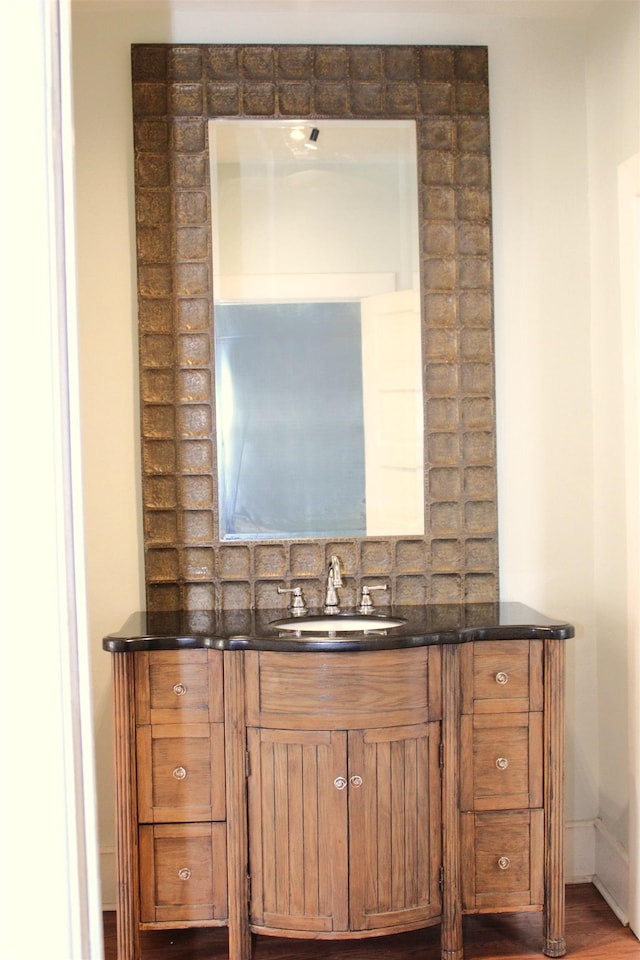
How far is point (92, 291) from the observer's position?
8.92 feet

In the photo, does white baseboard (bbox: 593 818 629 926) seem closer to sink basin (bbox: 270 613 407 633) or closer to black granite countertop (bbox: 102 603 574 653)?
black granite countertop (bbox: 102 603 574 653)

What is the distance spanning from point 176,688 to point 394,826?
0.65 meters

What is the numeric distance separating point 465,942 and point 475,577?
1.02 meters

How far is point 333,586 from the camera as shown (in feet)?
8.68

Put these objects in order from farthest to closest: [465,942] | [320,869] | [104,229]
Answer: [104,229] < [465,942] < [320,869]

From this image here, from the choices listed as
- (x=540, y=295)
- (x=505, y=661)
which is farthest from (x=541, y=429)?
(x=505, y=661)

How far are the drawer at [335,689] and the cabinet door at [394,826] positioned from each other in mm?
51

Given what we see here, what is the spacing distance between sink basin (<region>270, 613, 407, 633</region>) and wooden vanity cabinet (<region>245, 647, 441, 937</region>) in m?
0.28

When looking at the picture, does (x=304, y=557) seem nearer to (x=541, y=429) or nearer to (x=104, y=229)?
(x=541, y=429)

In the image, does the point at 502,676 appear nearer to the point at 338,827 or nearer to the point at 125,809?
the point at 338,827

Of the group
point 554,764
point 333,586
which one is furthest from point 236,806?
point 554,764

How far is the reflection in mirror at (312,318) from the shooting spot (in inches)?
107

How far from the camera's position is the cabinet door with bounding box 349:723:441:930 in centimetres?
227

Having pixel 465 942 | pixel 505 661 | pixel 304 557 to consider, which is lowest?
pixel 465 942
